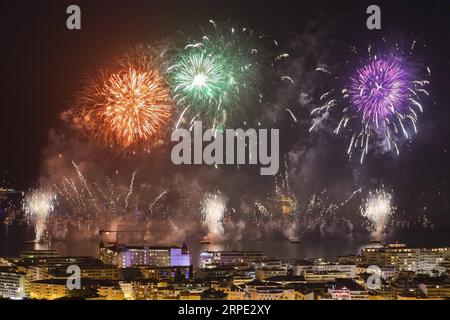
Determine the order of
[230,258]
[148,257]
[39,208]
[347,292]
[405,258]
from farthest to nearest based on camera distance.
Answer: [39,208] < [230,258] < [405,258] < [148,257] < [347,292]

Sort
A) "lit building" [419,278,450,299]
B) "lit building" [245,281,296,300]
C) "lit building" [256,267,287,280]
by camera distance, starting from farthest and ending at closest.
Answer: "lit building" [256,267,287,280] < "lit building" [419,278,450,299] < "lit building" [245,281,296,300]

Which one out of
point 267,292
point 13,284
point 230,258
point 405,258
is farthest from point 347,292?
point 230,258

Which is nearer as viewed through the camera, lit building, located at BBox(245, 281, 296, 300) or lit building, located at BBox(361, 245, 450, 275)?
lit building, located at BBox(245, 281, 296, 300)

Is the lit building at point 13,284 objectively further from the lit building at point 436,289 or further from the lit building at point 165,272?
the lit building at point 436,289

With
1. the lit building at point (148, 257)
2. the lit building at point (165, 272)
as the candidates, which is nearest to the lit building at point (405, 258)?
the lit building at point (148, 257)

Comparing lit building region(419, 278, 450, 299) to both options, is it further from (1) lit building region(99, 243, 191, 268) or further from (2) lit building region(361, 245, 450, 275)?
(1) lit building region(99, 243, 191, 268)

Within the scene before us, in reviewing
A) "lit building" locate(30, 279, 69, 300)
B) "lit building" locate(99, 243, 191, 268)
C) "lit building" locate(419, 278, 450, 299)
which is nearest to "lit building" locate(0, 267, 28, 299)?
"lit building" locate(30, 279, 69, 300)

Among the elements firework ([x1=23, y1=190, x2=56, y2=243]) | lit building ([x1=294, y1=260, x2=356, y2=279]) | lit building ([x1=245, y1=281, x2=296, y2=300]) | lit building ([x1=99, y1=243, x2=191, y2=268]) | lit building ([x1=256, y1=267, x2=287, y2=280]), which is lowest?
lit building ([x1=245, y1=281, x2=296, y2=300])

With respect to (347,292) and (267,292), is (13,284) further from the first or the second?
(347,292)
